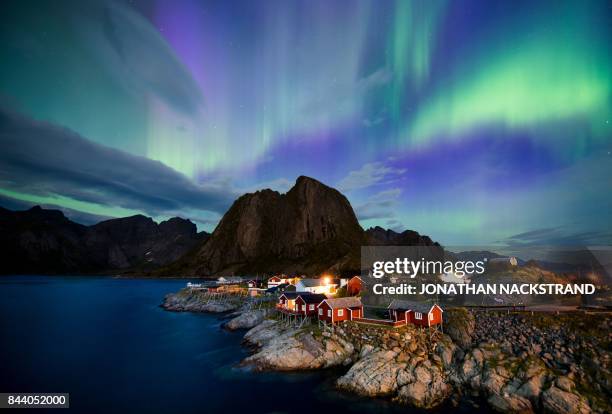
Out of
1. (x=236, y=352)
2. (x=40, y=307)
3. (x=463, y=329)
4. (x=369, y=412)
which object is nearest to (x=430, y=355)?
(x=463, y=329)

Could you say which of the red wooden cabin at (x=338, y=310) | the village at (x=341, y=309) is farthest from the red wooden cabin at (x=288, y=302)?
the red wooden cabin at (x=338, y=310)

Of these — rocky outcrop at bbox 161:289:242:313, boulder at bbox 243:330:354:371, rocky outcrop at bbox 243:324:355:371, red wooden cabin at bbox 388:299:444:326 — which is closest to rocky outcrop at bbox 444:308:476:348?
red wooden cabin at bbox 388:299:444:326

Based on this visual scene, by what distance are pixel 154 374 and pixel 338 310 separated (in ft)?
92.0

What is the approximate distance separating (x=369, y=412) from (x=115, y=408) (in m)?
25.6

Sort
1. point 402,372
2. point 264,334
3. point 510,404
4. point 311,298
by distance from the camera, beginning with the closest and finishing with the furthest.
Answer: point 510,404
point 402,372
point 264,334
point 311,298

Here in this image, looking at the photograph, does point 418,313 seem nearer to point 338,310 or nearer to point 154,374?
point 338,310

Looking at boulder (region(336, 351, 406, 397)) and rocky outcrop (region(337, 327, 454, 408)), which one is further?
boulder (region(336, 351, 406, 397))

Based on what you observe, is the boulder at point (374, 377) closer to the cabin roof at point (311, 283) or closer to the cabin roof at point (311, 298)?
the cabin roof at point (311, 298)

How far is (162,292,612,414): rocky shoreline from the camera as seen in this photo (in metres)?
31.8

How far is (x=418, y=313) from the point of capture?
47750 mm

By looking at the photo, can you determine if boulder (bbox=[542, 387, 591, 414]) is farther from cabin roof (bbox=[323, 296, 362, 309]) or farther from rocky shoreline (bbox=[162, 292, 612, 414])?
cabin roof (bbox=[323, 296, 362, 309])

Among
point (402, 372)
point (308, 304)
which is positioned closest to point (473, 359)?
point (402, 372)

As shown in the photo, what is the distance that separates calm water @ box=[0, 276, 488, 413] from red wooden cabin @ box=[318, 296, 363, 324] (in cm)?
1258

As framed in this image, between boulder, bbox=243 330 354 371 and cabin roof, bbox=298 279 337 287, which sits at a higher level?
cabin roof, bbox=298 279 337 287
